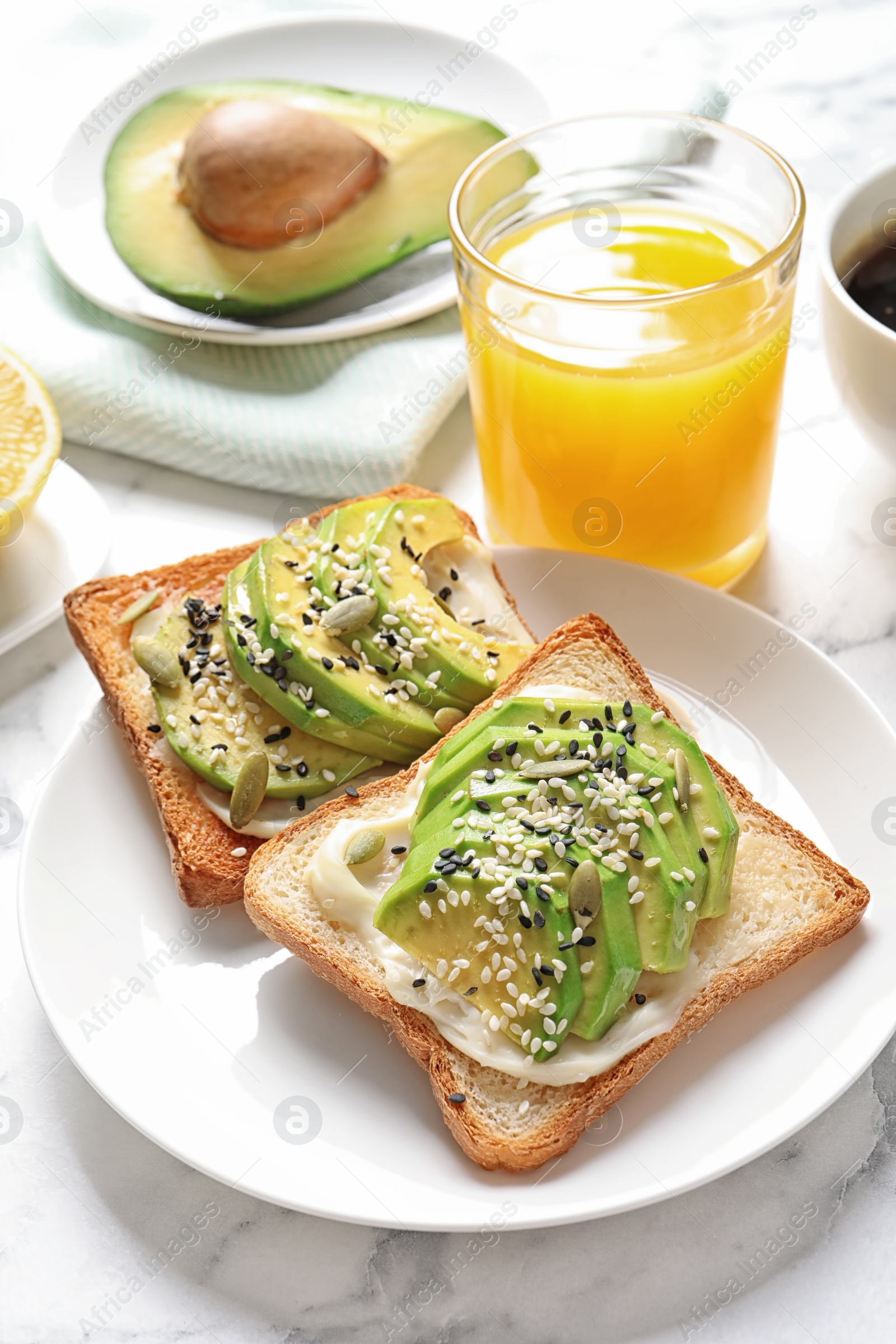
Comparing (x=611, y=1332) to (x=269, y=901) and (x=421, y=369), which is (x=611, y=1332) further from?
(x=421, y=369)

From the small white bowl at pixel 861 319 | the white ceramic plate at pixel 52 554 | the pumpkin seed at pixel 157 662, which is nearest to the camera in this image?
the pumpkin seed at pixel 157 662

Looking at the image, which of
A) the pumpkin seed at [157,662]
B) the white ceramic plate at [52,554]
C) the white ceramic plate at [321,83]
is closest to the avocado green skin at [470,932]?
the pumpkin seed at [157,662]

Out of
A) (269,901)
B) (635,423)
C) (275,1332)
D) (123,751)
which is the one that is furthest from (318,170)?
(275,1332)

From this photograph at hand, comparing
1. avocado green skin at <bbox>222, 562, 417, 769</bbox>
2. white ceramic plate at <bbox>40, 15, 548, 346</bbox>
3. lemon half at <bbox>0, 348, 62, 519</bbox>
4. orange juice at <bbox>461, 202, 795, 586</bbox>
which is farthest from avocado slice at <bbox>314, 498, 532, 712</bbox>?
white ceramic plate at <bbox>40, 15, 548, 346</bbox>

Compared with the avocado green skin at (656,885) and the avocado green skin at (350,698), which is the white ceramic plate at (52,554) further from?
the avocado green skin at (656,885)

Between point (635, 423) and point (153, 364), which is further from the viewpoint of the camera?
point (153, 364)

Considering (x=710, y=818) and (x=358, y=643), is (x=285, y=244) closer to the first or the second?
(x=358, y=643)

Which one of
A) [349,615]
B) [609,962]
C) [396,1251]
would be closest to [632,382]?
[349,615]
